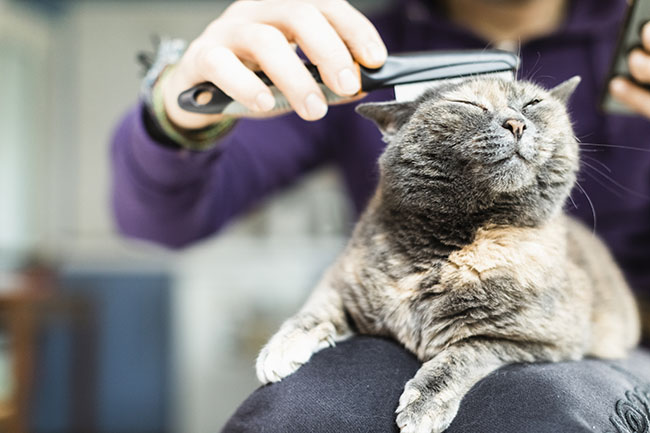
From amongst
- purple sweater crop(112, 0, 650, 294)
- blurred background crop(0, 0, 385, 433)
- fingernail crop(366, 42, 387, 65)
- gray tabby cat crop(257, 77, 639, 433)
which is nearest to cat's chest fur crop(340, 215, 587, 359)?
gray tabby cat crop(257, 77, 639, 433)

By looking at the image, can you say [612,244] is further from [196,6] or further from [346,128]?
[196,6]

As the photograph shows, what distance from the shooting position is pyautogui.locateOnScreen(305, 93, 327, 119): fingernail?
640mm

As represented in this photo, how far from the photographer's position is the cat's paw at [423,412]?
58cm

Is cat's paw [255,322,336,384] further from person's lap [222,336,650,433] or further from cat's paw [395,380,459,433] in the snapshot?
cat's paw [395,380,459,433]

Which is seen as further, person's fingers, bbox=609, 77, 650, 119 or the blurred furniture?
the blurred furniture

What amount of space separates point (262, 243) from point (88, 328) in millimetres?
1056

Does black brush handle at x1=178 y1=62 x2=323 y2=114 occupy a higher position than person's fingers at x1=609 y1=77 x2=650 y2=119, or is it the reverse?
person's fingers at x1=609 y1=77 x2=650 y2=119

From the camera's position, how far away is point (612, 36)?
1.29 meters

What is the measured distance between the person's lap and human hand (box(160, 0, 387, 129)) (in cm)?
29

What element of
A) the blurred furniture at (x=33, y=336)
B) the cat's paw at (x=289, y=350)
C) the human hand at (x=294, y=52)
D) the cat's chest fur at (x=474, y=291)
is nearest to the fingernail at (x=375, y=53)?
the human hand at (x=294, y=52)

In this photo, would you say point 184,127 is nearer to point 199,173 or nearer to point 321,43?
point 199,173

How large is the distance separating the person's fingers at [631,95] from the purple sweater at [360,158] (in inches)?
6.1

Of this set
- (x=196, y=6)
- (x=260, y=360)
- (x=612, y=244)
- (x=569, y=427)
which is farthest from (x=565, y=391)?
(x=196, y=6)

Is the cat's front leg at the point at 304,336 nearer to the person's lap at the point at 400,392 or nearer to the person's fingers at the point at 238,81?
the person's lap at the point at 400,392
